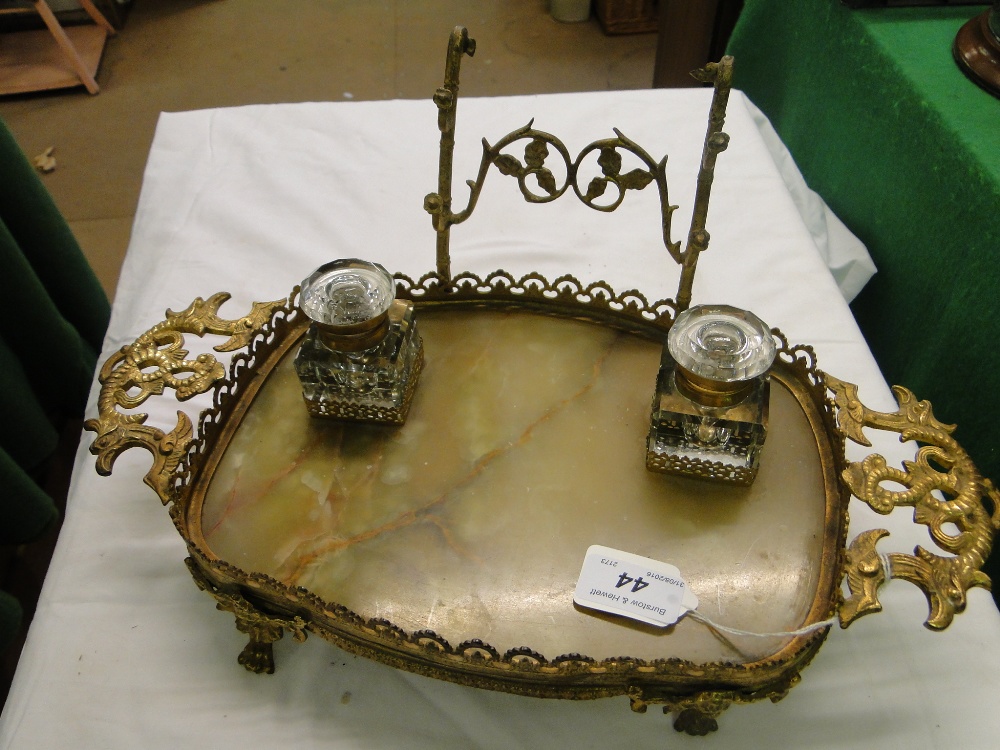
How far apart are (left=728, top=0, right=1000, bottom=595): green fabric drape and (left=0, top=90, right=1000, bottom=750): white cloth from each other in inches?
5.0

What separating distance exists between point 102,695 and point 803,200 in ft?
4.55

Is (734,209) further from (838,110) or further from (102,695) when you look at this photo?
(102,695)

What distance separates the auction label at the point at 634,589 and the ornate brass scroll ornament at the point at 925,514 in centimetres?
16

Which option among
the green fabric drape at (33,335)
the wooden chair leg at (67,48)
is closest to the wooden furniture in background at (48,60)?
the wooden chair leg at (67,48)

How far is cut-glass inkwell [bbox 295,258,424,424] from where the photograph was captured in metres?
0.86

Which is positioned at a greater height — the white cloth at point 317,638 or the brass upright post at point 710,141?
the brass upright post at point 710,141

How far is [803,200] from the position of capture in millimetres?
1441

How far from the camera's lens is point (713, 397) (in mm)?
799

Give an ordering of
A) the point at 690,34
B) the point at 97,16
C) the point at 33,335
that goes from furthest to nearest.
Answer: the point at 97,16, the point at 690,34, the point at 33,335

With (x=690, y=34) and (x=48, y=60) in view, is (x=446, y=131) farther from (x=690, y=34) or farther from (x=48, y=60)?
(x=48, y=60)

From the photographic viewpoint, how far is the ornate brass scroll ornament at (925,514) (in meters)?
0.69

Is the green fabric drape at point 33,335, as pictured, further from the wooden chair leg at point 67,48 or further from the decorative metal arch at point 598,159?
the wooden chair leg at point 67,48

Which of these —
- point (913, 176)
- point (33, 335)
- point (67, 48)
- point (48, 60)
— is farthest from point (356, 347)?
point (48, 60)

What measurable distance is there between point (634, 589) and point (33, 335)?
114cm
